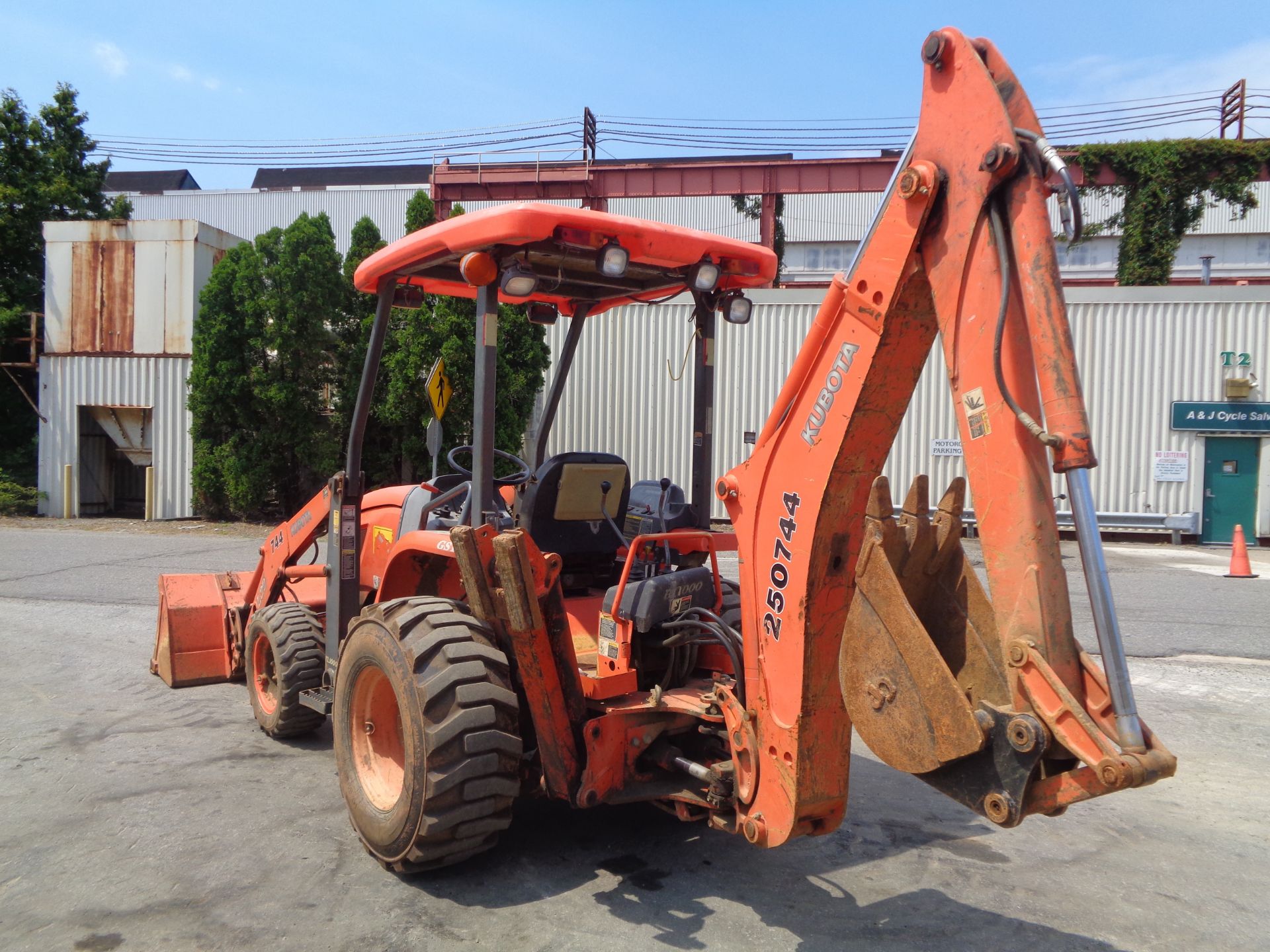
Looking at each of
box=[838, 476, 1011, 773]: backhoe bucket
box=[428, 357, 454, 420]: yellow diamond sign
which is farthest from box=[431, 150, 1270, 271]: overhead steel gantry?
box=[838, 476, 1011, 773]: backhoe bucket

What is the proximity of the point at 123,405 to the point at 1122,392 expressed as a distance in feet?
63.0

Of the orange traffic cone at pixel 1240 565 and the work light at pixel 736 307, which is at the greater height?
the work light at pixel 736 307

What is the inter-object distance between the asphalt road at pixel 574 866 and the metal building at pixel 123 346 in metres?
14.4

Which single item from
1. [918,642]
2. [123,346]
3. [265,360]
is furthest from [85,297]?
[918,642]

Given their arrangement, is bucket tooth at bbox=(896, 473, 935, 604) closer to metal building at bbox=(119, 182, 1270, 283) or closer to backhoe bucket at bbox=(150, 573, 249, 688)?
backhoe bucket at bbox=(150, 573, 249, 688)

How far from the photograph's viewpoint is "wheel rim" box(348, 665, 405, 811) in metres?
4.36

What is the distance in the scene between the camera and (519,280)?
4094 millimetres

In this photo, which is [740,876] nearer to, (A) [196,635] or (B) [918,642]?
(B) [918,642]

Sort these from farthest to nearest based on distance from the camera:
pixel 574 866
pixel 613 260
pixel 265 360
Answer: pixel 265 360 < pixel 574 866 < pixel 613 260

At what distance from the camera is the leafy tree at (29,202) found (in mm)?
24469

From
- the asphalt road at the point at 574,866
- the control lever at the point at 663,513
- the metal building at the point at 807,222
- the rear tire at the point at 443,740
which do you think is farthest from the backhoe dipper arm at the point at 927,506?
the metal building at the point at 807,222

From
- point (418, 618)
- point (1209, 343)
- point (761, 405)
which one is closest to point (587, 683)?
point (418, 618)

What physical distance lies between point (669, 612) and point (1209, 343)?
17.3 meters

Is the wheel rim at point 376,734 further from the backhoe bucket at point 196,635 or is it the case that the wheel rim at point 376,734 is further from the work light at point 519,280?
the backhoe bucket at point 196,635
